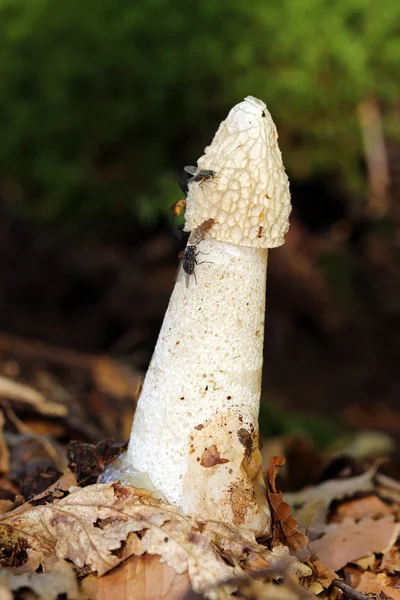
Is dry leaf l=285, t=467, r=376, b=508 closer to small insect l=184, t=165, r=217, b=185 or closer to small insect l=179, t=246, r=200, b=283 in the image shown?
small insect l=179, t=246, r=200, b=283

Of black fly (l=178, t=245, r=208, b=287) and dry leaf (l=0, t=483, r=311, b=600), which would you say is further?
black fly (l=178, t=245, r=208, b=287)

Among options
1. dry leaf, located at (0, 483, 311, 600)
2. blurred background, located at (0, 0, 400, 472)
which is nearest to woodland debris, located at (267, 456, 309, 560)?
dry leaf, located at (0, 483, 311, 600)

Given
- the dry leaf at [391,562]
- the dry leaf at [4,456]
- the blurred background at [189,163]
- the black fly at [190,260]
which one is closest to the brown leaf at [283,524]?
the dry leaf at [391,562]

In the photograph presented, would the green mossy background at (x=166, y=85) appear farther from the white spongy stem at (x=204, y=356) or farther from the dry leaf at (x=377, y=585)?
the dry leaf at (x=377, y=585)

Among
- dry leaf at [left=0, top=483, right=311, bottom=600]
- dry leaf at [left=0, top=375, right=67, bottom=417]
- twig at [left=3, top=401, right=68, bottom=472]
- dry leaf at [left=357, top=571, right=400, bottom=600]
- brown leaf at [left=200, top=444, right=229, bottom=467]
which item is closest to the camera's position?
dry leaf at [left=0, top=483, right=311, bottom=600]

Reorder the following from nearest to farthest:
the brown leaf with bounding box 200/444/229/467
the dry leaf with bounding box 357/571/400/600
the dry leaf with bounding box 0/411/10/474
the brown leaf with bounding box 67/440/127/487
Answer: the brown leaf with bounding box 200/444/229/467, the dry leaf with bounding box 357/571/400/600, the brown leaf with bounding box 67/440/127/487, the dry leaf with bounding box 0/411/10/474

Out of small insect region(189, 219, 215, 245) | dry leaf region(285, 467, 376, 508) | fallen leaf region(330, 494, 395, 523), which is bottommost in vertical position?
fallen leaf region(330, 494, 395, 523)

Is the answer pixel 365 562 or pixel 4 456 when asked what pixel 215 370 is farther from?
pixel 4 456
